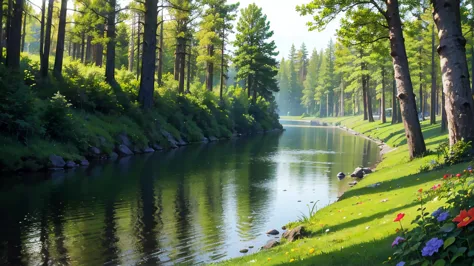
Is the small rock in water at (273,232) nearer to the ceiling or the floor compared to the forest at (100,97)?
nearer to the floor

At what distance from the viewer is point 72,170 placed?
67.1 feet

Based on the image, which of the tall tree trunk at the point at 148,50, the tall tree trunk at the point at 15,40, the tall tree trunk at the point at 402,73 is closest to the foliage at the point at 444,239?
the tall tree trunk at the point at 402,73

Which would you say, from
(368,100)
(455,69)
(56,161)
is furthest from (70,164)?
(368,100)

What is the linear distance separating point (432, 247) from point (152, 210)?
1049 centimetres

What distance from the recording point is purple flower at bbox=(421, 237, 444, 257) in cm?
404

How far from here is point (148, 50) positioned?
31.4 m

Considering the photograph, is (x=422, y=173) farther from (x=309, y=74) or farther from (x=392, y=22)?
(x=309, y=74)

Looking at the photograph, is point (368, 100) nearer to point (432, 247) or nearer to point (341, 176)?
point (341, 176)

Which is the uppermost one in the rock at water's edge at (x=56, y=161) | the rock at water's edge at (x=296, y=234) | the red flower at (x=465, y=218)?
the rock at water's edge at (x=56, y=161)

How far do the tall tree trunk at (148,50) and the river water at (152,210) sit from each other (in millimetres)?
9435

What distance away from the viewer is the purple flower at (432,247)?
159 inches

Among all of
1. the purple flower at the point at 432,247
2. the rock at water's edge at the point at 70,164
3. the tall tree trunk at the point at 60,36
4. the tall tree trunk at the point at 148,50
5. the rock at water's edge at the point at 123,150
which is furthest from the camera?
the tall tree trunk at the point at 148,50

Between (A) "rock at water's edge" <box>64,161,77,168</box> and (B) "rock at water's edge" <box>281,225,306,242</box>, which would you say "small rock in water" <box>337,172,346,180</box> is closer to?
(B) "rock at water's edge" <box>281,225,306,242</box>

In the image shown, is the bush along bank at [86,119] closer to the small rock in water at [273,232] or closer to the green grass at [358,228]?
the small rock in water at [273,232]
